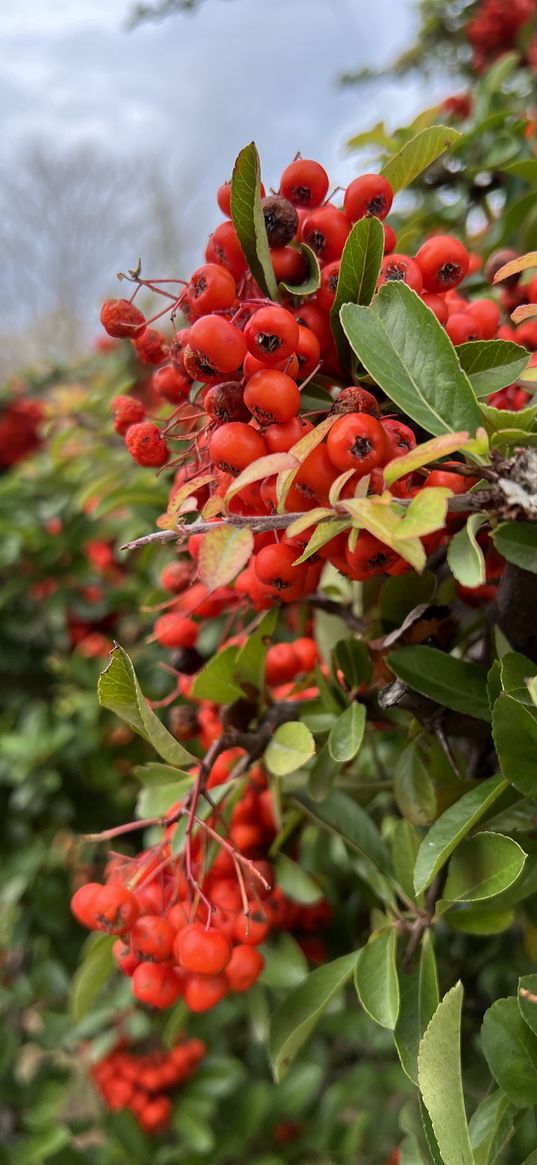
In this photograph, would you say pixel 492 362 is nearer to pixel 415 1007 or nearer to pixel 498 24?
pixel 415 1007

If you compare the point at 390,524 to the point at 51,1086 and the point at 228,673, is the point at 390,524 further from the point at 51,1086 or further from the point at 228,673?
the point at 51,1086

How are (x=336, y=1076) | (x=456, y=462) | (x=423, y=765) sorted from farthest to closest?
(x=336, y=1076) < (x=423, y=765) < (x=456, y=462)

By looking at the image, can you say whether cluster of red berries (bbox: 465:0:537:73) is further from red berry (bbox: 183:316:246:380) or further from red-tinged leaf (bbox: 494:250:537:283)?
red berry (bbox: 183:316:246:380)

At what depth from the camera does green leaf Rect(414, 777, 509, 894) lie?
563 millimetres

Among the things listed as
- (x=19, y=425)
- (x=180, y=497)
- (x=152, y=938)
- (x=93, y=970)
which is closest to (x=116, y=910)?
(x=152, y=938)

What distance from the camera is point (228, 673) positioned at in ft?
2.49

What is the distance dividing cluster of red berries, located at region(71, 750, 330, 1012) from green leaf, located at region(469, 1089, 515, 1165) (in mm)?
217

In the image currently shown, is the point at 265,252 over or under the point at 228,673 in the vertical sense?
over

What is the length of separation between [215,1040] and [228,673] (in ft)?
3.70

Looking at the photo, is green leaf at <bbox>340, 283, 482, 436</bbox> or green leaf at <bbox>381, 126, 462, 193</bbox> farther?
green leaf at <bbox>381, 126, 462, 193</bbox>

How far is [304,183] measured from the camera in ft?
2.08

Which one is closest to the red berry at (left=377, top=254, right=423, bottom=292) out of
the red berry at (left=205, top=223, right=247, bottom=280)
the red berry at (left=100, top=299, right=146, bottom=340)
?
the red berry at (left=205, top=223, right=247, bottom=280)

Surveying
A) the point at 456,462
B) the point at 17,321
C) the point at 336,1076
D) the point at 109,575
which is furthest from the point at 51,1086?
the point at 17,321

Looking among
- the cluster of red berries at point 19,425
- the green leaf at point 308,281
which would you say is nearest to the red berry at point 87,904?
the green leaf at point 308,281
